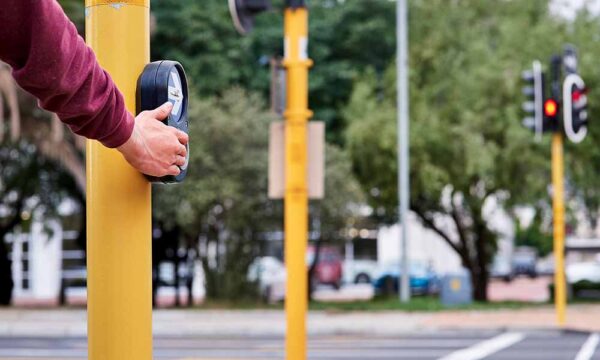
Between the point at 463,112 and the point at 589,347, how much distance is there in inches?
473

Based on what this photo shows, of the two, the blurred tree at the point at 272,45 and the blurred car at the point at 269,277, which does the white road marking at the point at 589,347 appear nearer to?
the blurred car at the point at 269,277

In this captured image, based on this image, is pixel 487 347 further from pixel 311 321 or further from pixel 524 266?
pixel 524 266

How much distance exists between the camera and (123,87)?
3.05 meters

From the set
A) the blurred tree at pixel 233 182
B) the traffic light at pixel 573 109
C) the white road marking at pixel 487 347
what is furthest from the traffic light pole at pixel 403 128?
the traffic light at pixel 573 109

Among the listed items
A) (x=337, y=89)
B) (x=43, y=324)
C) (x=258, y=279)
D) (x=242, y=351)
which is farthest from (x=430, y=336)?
(x=337, y=89)

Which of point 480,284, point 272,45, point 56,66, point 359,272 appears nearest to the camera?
point 56,66

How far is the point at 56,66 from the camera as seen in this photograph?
2193 millimetres

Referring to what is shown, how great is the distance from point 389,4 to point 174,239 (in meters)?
9.02

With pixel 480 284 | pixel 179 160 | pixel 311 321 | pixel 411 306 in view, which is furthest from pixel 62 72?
pixel 480 284

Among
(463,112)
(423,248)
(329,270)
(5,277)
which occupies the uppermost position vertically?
Answer: (463,112)

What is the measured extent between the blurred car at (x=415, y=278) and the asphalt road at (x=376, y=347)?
69.6 feet

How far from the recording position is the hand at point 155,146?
2764mm

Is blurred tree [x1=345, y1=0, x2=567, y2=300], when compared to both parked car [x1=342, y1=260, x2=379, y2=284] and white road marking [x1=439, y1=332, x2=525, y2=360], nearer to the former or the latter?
white road marking [x1=439, y1=332, x2=525, y2=360]

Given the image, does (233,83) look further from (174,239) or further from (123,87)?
(123,87)
